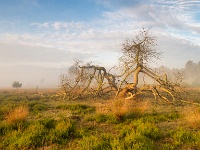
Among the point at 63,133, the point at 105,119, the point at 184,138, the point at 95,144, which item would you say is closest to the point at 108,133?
the point at 95,144

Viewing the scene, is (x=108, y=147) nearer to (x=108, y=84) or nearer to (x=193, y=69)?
(x=108, y=84)

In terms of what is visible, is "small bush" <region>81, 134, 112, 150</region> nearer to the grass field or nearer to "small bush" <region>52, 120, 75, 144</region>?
the grass field

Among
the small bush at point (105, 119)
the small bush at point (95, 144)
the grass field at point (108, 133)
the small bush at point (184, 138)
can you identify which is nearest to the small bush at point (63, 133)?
the grass field at point (108, 133)

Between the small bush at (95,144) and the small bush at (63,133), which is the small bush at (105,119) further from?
the small bush at (95,144)

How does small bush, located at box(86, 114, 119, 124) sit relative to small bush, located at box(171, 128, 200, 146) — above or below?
above

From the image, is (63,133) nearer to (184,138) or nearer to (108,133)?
(108,133)

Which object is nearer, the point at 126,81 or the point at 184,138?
the point at 184,138

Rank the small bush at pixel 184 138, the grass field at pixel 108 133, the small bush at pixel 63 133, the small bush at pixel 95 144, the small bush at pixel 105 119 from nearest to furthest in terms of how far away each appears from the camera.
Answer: the small bush at pixel 95 144 → the grass field at pixel 108 133 → the small bush at pixel 184 138 → the small bush at pixel 63 133 → the small bush at pixel 105 119

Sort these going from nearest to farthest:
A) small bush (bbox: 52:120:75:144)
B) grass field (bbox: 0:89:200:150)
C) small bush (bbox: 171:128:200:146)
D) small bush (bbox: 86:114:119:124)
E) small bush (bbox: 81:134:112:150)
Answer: small bush (bbox: 81:134:112:150), grass field (bbox: 0:89:200:150), small bush (bbox: 171:128:200:146), small bush (bbox: 52:120:75:144), small bush (bbox: 86:114:119:124)

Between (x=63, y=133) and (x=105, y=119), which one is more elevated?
(x=105, y=119)

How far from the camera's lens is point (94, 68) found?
23391mm

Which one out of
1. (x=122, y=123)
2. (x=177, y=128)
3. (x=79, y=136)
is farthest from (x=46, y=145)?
(x=177, y=128)

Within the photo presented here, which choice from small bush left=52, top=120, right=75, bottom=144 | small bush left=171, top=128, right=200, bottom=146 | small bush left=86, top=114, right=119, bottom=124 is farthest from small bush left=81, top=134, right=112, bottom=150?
small bush left=86, top=114, right=119, bottom=124

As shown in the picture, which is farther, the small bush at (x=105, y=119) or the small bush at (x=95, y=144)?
the small bush at (x=105, y=119)
